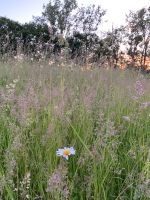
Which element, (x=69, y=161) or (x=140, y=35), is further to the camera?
(x=140, y=35)

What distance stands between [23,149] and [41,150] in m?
0.14

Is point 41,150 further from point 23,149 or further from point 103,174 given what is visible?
point 103,174

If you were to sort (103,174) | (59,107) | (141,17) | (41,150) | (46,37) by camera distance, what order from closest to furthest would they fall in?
(103,174)
(41,150)
(59,107)
(46,37)
(141,17)

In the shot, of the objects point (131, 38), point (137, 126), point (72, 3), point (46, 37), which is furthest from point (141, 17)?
point (137, 126)

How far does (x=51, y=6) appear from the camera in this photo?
1697 centimetres

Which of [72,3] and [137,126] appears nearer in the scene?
[137,126]

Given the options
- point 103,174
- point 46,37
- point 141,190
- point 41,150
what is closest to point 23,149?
point 41,150

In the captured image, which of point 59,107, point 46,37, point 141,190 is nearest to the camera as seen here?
point 141,190

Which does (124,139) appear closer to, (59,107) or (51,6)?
(59,107)

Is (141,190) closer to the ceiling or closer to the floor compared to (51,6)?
closer to the floor

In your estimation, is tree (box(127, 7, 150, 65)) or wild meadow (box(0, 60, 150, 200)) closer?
wild meadow (box(0, 60, 150, 200))

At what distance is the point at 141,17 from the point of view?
1672cm

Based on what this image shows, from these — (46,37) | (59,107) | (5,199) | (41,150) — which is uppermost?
(46,37)

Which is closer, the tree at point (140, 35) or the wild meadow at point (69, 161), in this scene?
the wild meadow at point (69, 161)
